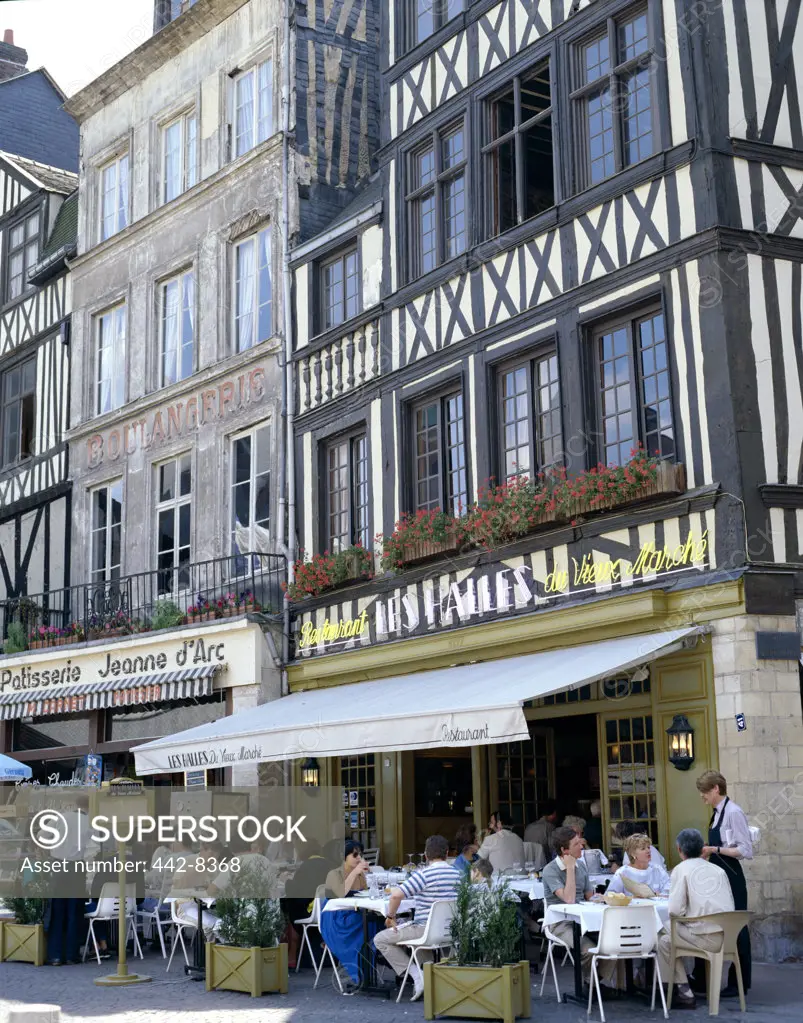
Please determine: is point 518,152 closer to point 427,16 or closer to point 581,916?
point 427,16

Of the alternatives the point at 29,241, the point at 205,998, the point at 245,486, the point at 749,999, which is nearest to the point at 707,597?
the point at 749,999

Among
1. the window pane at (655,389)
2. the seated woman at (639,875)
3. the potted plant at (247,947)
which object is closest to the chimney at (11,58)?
the window pane at (655,389)

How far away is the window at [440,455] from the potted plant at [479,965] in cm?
568

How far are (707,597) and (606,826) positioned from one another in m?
2.31

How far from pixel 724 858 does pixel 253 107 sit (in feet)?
39.4

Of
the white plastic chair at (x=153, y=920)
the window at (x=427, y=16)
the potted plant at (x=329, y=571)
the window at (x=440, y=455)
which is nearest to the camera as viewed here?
the white plastic chair at (x=153, y=920)

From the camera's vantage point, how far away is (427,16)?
47.1ft

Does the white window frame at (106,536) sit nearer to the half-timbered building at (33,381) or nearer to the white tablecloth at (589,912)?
the half-timbered building at (33,381)

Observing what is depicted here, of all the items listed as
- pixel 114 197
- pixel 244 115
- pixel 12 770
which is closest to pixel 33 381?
pixel 114 197

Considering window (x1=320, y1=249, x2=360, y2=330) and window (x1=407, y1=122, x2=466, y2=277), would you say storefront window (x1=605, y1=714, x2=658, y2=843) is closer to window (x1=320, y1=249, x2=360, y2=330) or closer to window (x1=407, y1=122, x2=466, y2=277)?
window (x1=407, y1=122, x2=466, y2=277)

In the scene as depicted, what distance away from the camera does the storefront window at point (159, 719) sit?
16.4 m

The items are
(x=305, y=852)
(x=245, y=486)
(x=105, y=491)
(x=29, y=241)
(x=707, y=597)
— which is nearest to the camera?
(x=707, y=597)

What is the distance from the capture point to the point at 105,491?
19.4 metres

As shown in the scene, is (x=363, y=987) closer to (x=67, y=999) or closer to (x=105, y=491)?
(x=67, y=999)
